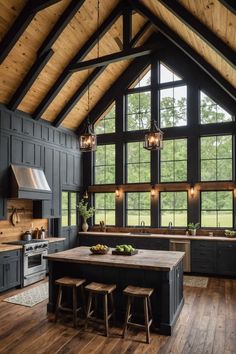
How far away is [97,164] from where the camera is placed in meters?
9.30

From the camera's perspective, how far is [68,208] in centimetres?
860

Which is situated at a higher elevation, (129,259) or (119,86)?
(119,86)

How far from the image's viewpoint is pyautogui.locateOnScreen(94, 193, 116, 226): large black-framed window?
892 centimetres

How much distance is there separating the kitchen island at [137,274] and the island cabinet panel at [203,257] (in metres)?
2.30

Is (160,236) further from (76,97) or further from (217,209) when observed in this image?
(76,97)

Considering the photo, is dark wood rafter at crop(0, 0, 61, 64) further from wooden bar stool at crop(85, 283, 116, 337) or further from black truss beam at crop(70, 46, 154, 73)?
wooden bar stool at crop(85, 283, 116, 337)

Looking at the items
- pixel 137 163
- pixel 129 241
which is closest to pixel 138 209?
pixel 129 241

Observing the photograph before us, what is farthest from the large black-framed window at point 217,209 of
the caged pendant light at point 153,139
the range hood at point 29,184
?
the range hood at point 29,184

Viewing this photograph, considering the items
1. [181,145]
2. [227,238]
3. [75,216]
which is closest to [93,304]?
[227,238]

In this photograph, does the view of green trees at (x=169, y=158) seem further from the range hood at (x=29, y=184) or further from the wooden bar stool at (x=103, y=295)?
the wooden bar stool at (x=103, y=295)

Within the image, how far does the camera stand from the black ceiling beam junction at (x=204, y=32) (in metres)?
4.85

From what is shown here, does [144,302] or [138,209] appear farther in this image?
[138,209]

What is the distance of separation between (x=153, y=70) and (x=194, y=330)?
704 centimetres

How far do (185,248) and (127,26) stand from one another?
18.1 feet
